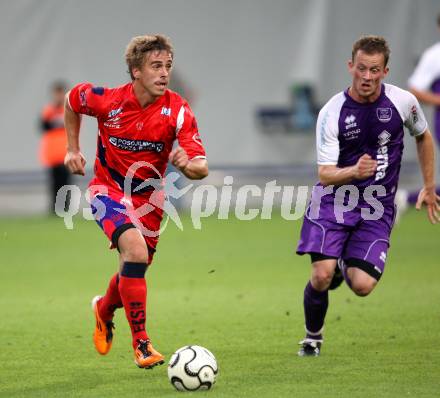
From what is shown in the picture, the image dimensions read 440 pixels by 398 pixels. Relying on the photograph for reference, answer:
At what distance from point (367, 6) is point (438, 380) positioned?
44.9 feet

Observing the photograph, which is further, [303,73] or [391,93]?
[303,73]

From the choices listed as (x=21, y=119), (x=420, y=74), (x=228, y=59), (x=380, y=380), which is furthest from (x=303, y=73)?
(x=380, y=380)

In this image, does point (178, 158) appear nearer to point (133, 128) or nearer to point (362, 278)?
point (133, 128)

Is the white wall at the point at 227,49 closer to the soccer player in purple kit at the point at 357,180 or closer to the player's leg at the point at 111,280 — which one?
the player's leg at the point at 111,280

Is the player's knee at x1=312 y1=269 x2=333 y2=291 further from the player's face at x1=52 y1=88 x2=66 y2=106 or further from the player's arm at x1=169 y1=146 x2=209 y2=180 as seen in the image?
the player's face at x1=52 y1=88 x2=66 y2=106

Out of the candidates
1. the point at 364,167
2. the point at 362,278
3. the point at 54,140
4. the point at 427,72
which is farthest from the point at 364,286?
the point at 54,140

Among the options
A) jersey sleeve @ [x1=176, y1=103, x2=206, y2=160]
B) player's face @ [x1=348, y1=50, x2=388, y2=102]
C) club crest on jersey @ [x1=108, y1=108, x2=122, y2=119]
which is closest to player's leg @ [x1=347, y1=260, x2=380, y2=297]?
player's face @ [x1=348, y1=50, x2=388, y2=102]

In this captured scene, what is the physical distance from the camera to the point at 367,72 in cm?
721

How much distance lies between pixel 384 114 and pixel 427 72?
594 cm

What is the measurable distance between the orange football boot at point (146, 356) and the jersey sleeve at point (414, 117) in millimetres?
2381

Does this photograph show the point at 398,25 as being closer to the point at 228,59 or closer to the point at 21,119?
the point at 228,59

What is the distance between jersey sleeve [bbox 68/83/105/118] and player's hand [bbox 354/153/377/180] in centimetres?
183

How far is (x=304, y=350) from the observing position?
7461 millimetres

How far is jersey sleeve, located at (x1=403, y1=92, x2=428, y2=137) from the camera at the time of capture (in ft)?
24.3
